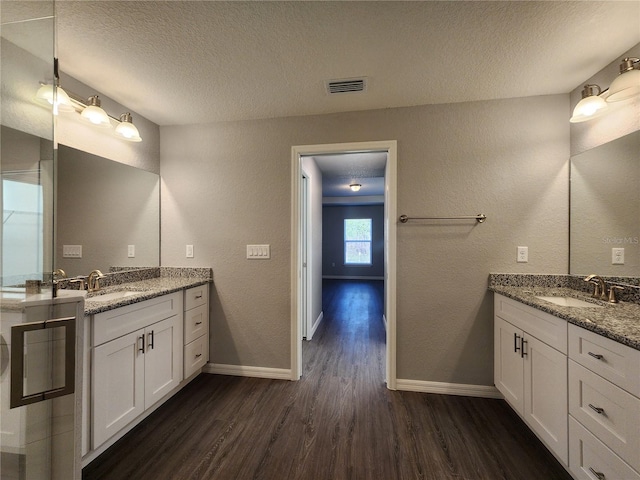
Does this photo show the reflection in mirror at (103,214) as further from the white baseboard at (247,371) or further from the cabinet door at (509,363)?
the cabinet door at (509,363)

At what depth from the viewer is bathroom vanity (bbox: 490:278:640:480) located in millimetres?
982

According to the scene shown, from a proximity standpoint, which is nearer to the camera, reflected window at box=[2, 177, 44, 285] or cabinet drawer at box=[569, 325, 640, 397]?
reflected window at box=[2, 177, 44, 285]

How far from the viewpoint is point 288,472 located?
138 cm

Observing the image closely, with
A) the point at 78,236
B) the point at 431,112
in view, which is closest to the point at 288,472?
the point at 78,236

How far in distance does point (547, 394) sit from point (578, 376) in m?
Result: 0.30

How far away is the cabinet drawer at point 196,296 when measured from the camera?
2164mm

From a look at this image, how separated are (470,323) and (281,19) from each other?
2.47 m

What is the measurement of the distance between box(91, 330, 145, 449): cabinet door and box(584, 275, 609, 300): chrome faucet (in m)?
2.99

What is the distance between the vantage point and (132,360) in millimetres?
1621

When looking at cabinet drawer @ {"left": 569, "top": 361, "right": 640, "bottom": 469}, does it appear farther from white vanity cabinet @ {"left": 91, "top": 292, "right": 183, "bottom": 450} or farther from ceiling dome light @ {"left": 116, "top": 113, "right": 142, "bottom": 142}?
ceiling dome light @ {"left": 116, "top": 113, "right": 142, "bottom": 142}

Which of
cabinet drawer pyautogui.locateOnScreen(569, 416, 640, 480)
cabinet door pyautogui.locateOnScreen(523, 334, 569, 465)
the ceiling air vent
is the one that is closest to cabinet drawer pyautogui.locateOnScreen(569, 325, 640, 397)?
cabinet door pyautogui.locateOnScreen(523, 334, 569, 465)

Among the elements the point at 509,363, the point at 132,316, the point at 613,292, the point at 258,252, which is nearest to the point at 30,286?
the point at 132,316

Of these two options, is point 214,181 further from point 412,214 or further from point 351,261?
point 351,261

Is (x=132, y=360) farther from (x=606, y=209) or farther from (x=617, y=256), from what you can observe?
(x=606, y=209)
